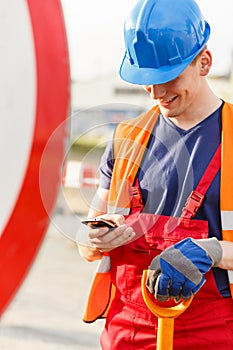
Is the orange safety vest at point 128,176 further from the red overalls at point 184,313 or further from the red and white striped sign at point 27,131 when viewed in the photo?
the red and white striped sign at point 27,131

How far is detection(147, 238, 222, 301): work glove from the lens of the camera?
1671 mm

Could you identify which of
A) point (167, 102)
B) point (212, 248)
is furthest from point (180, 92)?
point (212, 248)

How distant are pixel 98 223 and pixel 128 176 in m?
0.18

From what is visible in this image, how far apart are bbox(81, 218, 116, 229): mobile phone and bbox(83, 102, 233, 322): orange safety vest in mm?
84

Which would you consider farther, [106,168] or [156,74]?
[106,168]

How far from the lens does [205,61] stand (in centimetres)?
179

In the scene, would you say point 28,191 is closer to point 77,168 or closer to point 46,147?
point 46,147

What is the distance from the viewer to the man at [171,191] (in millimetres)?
1691

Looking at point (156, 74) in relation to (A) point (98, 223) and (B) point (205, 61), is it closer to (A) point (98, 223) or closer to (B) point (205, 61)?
(B) point (205, 61)

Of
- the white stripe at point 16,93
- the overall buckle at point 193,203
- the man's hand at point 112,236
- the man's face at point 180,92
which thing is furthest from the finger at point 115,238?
the white stripe at point 16,93

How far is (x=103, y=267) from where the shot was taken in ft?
6.33

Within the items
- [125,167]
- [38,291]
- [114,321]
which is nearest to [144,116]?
[125,167]

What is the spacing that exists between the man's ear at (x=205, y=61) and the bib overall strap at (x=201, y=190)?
0.63 ft

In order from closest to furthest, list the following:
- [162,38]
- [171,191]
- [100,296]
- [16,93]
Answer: [16,93], [162,38], [171,191], [100,296]
